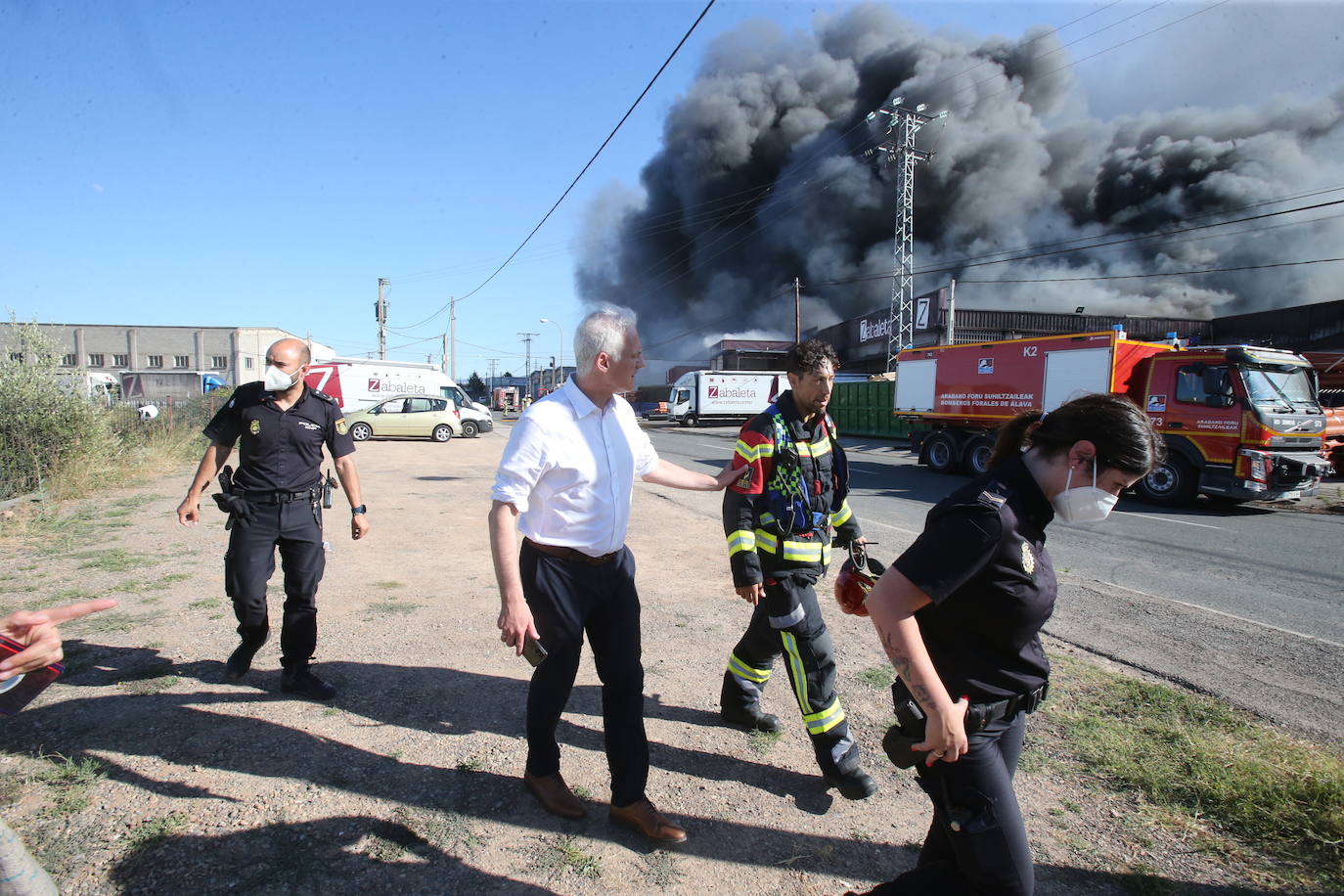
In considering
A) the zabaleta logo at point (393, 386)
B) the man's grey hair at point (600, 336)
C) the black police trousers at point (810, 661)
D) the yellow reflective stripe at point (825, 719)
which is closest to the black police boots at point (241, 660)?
the man's grey hair at point (600, 336)

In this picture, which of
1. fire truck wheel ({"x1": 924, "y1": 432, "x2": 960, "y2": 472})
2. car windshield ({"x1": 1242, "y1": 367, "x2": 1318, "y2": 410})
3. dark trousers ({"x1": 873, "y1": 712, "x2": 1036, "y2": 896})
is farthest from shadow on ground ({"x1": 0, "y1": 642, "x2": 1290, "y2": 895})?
fire truck wheel ({"x1": 924, "y1": 432, "x2": 960, "y2": 472})

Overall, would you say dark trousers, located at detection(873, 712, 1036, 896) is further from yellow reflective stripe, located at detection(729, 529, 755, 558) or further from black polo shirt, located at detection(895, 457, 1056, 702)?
yellow reflective stripe, located at detection(729, 529, 755, 558)

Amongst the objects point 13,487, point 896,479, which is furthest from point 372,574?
point 896,479

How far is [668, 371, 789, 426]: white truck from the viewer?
3519cm

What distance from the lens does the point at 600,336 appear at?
7.75 feet

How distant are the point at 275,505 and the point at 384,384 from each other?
24796 millimetres

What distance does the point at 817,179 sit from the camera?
50.3 metres

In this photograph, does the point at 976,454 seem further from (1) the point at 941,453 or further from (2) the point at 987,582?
(2) the point at 987,582

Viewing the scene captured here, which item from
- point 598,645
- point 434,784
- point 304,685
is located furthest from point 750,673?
point 304,685

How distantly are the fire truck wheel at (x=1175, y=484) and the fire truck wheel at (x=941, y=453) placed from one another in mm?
4458

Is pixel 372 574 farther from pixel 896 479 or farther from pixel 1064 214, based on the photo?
pixel 1064 214

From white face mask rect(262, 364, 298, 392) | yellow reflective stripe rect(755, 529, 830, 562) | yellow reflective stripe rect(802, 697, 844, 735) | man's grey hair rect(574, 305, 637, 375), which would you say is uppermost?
man's grey hair rect(574, 305, 637, 375)

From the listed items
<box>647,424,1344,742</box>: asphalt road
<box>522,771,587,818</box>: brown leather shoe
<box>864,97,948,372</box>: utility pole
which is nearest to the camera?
<box>522,771,587,818</box>: brown leather shoe

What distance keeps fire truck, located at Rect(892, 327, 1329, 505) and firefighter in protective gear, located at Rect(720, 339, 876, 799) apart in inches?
278
